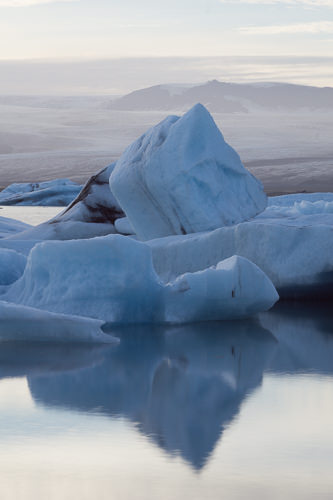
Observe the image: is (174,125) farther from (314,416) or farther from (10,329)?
(314,416)

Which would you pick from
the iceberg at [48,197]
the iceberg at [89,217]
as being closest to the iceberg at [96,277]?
the iceberg at [89,217]

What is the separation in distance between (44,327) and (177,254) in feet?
8.74

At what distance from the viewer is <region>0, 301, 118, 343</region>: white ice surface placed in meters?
5.69

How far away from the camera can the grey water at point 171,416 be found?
3.15 meters

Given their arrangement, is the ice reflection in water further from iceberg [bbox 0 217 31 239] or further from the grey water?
iceberg [bbox 0 217 31 239]

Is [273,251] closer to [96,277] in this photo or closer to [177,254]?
[177,254]

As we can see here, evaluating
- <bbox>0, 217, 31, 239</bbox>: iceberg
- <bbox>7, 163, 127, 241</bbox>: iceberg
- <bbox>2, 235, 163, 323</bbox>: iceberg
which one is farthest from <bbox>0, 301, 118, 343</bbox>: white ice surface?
<bbox>0, 217, 31, 239</bbox>: iceberg

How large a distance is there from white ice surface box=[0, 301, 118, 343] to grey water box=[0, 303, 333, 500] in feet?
A: 0.35

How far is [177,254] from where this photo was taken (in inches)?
324

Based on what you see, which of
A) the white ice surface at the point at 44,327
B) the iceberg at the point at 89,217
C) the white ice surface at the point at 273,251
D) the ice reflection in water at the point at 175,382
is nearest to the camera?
the ice reflection in water at the point at 175,382

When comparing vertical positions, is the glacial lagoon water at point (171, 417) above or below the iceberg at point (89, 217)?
above

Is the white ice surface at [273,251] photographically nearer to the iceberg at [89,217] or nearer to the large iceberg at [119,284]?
the large iceberg at [119,284]

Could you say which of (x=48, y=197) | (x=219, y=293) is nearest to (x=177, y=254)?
(x=219, y=293)

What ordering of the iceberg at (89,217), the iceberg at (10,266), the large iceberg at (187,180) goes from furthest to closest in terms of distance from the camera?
the iceberg at (89,217) < the large iceberg at (187,180) < the iceberg at (10,266)
